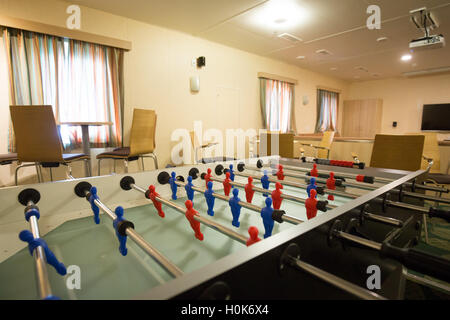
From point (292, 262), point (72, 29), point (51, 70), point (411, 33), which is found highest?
point (411, 33)

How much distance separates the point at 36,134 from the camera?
6.75 feet

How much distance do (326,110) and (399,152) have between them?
4921mm

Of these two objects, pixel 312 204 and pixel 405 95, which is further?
pixel 405 95

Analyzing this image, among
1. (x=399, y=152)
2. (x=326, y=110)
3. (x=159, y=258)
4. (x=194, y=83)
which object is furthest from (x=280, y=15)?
(x=326, y=110)

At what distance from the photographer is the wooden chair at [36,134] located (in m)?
2.02

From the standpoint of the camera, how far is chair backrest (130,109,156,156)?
2.60m

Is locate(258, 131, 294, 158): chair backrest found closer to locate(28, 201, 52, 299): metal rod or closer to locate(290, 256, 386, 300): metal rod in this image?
locate(290, 256, 386, 300): metal rod

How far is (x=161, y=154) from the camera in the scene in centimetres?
379

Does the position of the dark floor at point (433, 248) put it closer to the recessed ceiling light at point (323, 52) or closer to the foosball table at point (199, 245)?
the foosball table at point (199, 245)

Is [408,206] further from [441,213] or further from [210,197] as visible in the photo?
[210,197]

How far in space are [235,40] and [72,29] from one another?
7.86 feet

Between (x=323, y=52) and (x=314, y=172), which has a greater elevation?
(x=323, y=52)
